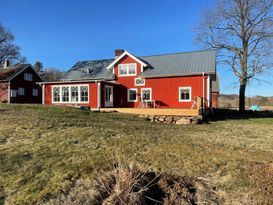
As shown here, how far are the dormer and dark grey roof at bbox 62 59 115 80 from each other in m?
0.87

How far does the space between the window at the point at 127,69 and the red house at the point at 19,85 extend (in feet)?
46.8

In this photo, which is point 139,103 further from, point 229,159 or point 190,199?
point 190,199

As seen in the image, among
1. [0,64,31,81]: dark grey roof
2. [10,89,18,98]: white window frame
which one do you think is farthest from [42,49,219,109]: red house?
[0,64,31,81]: dark grey roof

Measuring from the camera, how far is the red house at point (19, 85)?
3678cm

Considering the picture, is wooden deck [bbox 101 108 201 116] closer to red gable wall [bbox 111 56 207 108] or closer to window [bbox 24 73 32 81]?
red gable wall [bbox 111 56 207 108]

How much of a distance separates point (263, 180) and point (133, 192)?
268 centimetres

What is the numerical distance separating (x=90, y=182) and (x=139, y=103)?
19.0m

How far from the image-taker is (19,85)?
38.5 metres

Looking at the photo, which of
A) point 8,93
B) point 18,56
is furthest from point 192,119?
point 18,56

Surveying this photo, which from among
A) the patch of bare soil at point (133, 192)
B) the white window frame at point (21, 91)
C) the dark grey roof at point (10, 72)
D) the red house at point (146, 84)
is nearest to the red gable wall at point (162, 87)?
the red house at point (146, 84)

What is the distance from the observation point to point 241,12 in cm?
2839

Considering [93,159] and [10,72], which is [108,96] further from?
[10,72]

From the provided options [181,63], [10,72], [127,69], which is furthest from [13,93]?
[181,63]

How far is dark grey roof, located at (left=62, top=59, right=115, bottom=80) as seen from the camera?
26433mm
